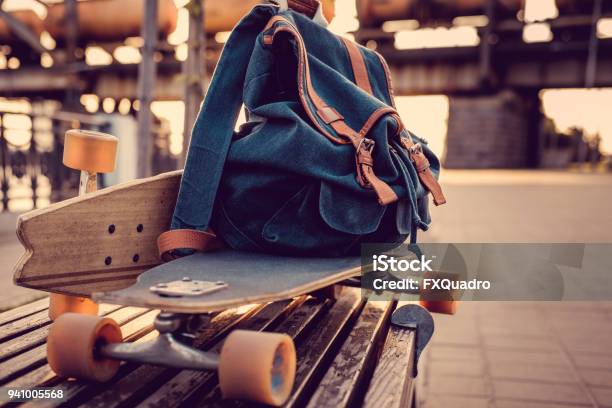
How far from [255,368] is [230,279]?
1.01 feet

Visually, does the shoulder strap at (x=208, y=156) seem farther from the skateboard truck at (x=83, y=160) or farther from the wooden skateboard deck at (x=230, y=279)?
the skateboard truck at (x=83, y=160)

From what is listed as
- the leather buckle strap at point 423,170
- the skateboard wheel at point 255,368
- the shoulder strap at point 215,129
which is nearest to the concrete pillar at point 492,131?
Result: the leather buckle strap at point 423,170

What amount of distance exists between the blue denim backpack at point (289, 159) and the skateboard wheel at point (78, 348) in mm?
415

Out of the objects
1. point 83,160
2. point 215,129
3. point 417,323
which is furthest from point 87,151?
point 417,323

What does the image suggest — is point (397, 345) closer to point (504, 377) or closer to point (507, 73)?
point (504, 377)

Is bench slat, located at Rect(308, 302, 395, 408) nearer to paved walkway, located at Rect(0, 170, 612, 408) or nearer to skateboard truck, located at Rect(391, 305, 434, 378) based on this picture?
skateboard truck, located at Rect(391, 305, 434, 378)

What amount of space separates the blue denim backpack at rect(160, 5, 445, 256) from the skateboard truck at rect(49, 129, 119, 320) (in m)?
0.26

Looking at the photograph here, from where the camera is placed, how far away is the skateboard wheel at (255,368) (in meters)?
0.98

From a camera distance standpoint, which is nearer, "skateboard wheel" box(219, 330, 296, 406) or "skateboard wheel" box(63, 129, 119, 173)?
"skateboard wheel" box(219, 330, 296, 406)

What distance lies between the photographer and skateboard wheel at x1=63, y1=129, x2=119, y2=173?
153cm

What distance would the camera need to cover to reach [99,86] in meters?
19.5

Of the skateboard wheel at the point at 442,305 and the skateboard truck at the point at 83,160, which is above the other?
the skateboard truck at the point at 83,160

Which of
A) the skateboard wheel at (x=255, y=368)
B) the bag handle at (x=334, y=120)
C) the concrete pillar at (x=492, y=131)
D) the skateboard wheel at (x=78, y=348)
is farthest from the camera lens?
the concrete pillar at (x=492, y=131)

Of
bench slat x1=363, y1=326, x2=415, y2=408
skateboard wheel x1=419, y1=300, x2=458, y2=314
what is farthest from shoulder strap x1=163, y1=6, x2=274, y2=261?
skateboard wheel x1=419, y1=300, x2=458, y2=314
